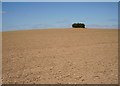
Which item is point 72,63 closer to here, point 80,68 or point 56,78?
point 80,68

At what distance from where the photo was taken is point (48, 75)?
30.2ft

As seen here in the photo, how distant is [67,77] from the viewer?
8.77m

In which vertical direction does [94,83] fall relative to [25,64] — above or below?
above

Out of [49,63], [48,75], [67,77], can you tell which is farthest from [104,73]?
[49,63]

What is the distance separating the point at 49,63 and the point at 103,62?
3.04 meters

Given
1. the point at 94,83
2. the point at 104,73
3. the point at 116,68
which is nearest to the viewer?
the point at 94,83

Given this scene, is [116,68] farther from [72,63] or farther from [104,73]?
[72,63]

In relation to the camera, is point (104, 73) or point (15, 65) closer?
point (104, 73)

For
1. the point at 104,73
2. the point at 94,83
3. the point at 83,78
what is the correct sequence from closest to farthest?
the point at 94,83, the point at 83,78, the point at 104,73

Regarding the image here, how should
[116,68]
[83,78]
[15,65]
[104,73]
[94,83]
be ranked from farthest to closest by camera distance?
[15,65], [116,68], [104,73], [83,78], [94,83]

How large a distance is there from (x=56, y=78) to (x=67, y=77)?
0.48m

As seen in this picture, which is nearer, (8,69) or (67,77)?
(67,77)

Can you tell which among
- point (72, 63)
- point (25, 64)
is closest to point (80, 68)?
point (72, 63)

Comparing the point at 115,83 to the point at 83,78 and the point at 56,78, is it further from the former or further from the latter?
the point at 56,78
